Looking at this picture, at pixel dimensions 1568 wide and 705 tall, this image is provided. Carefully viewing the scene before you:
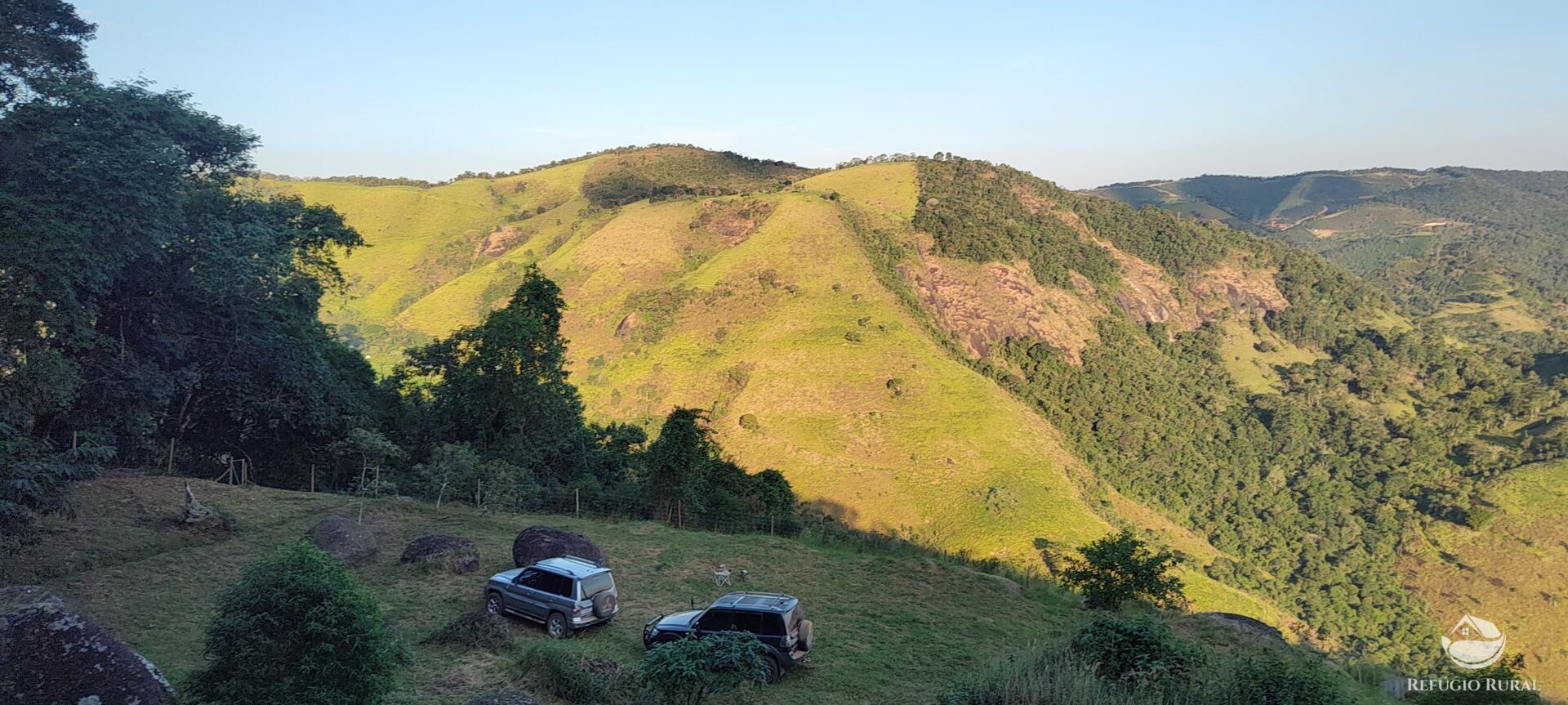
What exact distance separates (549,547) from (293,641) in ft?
33.1

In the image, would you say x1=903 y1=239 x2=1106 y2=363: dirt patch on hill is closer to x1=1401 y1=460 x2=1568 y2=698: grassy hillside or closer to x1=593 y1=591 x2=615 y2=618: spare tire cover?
x1=1401 y1=460 x2=1568 y2=698: grassy hillside

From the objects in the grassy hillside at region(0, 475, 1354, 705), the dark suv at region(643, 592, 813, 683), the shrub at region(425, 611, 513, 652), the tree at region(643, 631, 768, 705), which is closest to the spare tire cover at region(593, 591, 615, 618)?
the grassy hillside at region(0, 475, 1354, 705)

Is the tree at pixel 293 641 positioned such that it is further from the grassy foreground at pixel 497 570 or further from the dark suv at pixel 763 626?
the dark suv at pixel 763 626

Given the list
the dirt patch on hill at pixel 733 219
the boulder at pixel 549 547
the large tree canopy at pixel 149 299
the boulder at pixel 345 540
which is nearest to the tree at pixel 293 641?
the large tree canopy at pixel 149 299

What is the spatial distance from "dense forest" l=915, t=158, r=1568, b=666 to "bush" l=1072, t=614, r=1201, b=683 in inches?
2339

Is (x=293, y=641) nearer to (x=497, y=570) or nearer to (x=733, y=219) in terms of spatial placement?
(x=497, y=570)

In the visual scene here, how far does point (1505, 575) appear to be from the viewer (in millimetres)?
64938

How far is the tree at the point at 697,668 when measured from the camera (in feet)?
37.1

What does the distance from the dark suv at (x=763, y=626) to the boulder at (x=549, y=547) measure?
16.2ft

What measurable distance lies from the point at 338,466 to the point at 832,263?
58.0 m

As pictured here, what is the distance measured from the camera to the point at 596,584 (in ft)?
54.0

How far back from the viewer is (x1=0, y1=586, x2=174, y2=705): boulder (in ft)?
28.1

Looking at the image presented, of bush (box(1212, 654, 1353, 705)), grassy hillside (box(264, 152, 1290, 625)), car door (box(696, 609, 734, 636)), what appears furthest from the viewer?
grassy hillside (box(264, 152, 1290, 625))

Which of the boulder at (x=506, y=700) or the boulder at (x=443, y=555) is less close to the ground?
the boulder at (x=506, y=700)
